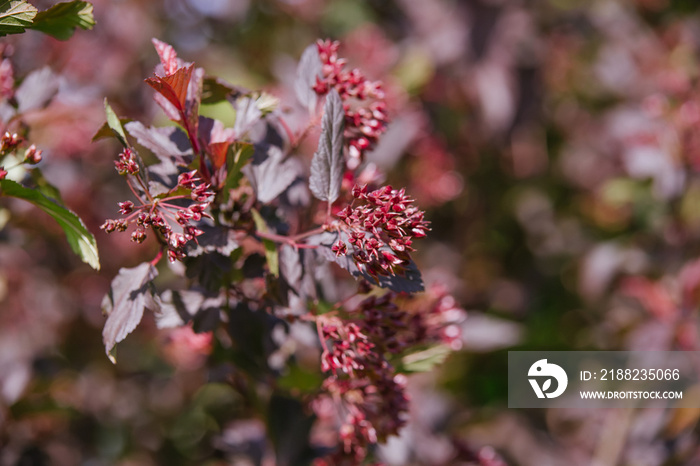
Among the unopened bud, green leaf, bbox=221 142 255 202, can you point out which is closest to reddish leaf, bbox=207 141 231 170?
green leaf, bbox=221 142 255 202

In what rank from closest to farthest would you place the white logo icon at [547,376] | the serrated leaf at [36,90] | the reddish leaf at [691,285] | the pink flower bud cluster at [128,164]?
the pink flower bud cluster at [128,164]
the serrated leaf at [36,90]
the white logo icon at [547,376]
the reddish leaf at [691,285]

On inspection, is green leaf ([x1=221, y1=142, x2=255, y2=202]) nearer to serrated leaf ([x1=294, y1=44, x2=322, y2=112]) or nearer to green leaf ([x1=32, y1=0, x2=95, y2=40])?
serrated leaf ([x1=294, y1=44, x2=322, y2=112])

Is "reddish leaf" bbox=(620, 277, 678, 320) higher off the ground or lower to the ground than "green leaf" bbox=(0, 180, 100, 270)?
higher

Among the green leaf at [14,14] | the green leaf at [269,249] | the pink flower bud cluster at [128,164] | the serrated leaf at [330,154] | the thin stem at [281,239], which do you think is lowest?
the green leaf at [14,14]

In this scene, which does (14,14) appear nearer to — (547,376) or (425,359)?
(425,359)

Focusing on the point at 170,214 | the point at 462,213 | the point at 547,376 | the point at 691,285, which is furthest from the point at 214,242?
the point at 462,213

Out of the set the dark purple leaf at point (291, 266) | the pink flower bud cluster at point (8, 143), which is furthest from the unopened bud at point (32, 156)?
the dark purple leaf at point (291, 266)

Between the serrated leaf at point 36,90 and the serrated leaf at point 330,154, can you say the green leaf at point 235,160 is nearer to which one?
the serrated leaf at point 330,154

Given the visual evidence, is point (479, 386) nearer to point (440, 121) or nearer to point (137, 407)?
point (440, 121)
